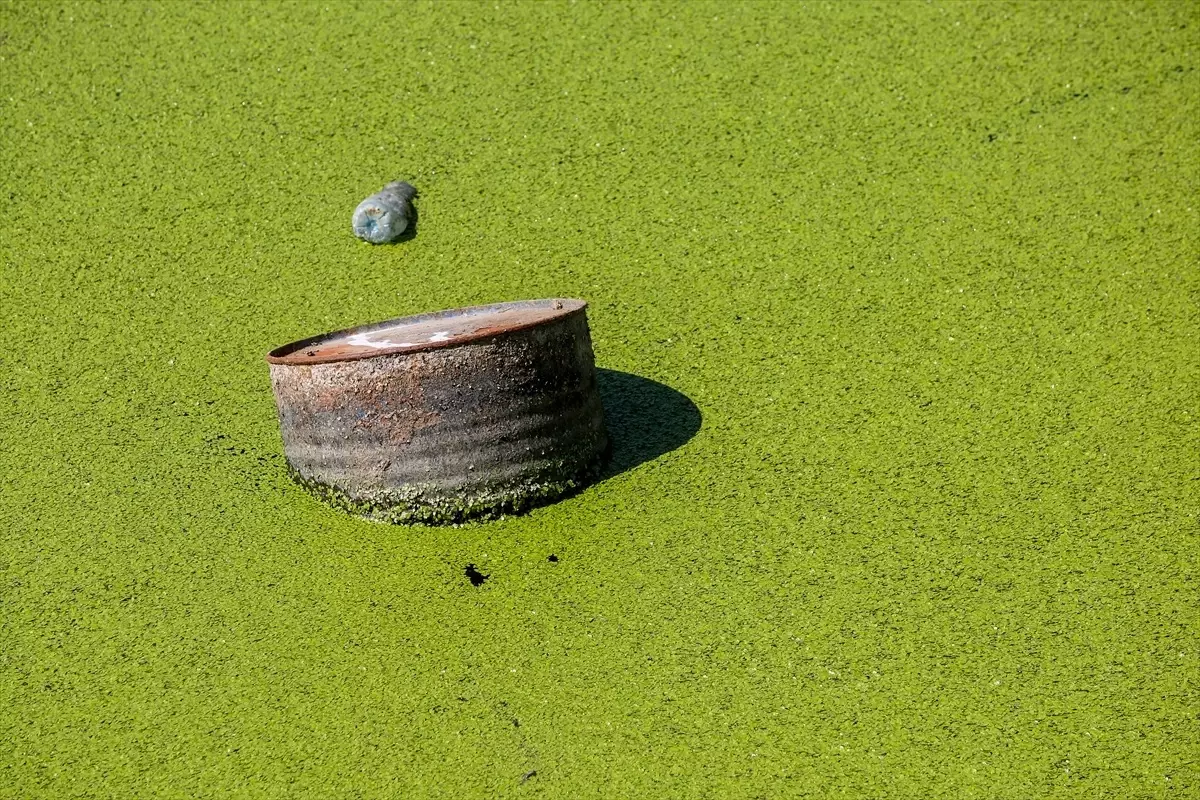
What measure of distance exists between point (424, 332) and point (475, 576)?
0.69 metres

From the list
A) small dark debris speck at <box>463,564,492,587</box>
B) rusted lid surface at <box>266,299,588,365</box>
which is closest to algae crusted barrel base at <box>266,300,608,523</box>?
rusted lid surface at <box>266,299,588,365</box>

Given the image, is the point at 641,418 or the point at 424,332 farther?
the point at 641,418

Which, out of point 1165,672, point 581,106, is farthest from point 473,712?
point 581,106

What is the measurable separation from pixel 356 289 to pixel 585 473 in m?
1.19

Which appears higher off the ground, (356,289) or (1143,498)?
(356,289)

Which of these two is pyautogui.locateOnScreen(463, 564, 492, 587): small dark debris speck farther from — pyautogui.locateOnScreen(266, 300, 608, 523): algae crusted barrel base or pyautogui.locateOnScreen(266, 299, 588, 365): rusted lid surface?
pyautogui.locateOnScreen(266, 299, 588, 365): rusted lid surface

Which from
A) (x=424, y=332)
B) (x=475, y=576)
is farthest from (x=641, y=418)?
(x=475, y=576)

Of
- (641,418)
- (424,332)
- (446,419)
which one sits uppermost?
(424,332)

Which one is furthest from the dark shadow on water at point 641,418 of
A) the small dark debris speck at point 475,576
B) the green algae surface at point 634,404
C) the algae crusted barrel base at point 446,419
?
the small dark debris speck at point 475,576

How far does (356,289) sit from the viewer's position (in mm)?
3477

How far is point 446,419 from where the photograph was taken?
7.98 ft

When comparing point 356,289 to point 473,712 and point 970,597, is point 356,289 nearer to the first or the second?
point 473,712

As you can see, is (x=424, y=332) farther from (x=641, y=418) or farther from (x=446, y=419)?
(x=641, y=418)

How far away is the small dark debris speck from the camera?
7.84 feet
